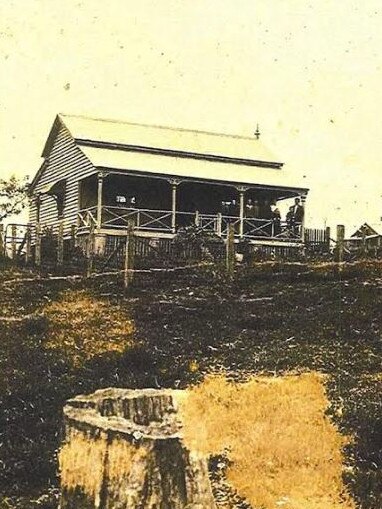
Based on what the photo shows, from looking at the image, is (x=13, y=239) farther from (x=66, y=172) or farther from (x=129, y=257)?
(x=66, y=172)

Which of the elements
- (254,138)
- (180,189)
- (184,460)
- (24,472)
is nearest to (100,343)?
(24,472)

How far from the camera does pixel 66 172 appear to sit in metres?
38.1

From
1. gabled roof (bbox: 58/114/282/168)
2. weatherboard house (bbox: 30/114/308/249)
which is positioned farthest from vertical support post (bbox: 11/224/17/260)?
gabled roof (bbox: 58/114/282/168)

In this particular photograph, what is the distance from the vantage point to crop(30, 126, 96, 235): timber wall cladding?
1416 inches

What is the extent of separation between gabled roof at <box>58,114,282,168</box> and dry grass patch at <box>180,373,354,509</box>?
25405 mm

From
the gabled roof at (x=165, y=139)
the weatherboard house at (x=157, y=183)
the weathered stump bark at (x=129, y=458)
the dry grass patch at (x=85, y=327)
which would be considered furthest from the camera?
the gabled roof at (x=165, y=139)

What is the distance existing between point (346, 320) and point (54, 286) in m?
8.74

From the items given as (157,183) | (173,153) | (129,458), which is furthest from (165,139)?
(129,458)

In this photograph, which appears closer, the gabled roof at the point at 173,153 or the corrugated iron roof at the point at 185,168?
the corrugated iron roof at the point at 185,168

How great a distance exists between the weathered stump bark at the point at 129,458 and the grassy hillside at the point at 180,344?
95.0 inches

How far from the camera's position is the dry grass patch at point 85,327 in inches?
600

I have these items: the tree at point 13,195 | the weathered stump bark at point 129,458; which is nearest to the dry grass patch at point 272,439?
the weathered stump bark at point 129,458

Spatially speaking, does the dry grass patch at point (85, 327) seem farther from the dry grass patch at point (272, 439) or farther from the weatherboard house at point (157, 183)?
the weatherboard house at point (157, 183)

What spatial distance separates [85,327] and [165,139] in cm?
2362
